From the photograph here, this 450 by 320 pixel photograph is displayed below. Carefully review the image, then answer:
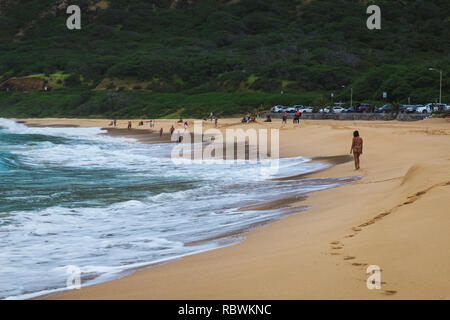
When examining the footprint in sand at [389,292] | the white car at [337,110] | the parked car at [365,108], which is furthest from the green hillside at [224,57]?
the footprint in sand at [389,292]

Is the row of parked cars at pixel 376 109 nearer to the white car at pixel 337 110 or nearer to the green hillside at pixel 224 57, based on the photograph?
the white car at pixel 337 110

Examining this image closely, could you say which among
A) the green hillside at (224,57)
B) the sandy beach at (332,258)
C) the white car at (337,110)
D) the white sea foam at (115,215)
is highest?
the green hillside at (224,57)

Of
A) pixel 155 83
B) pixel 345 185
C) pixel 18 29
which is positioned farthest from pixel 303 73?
pixel 18 29

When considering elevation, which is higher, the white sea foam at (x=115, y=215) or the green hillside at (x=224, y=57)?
the green hillside at (x=224, y=57)

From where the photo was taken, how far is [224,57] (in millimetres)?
118562

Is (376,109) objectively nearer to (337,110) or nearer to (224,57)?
(337,110)

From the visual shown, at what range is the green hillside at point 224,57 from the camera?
8719 cm

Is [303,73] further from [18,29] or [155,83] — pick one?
[18,29]

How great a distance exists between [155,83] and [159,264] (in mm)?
108929

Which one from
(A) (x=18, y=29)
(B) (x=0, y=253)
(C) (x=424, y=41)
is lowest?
(B) (x=0, y=253)

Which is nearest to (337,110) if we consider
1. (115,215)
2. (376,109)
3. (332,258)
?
(376,109)

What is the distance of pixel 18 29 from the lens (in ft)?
650

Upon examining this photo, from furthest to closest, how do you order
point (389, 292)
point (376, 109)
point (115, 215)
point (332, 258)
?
point (376, 109)
point (115, 215)
point (332, 258)
point (389, 292)

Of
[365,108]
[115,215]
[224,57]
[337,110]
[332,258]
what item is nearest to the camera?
[332,258]
